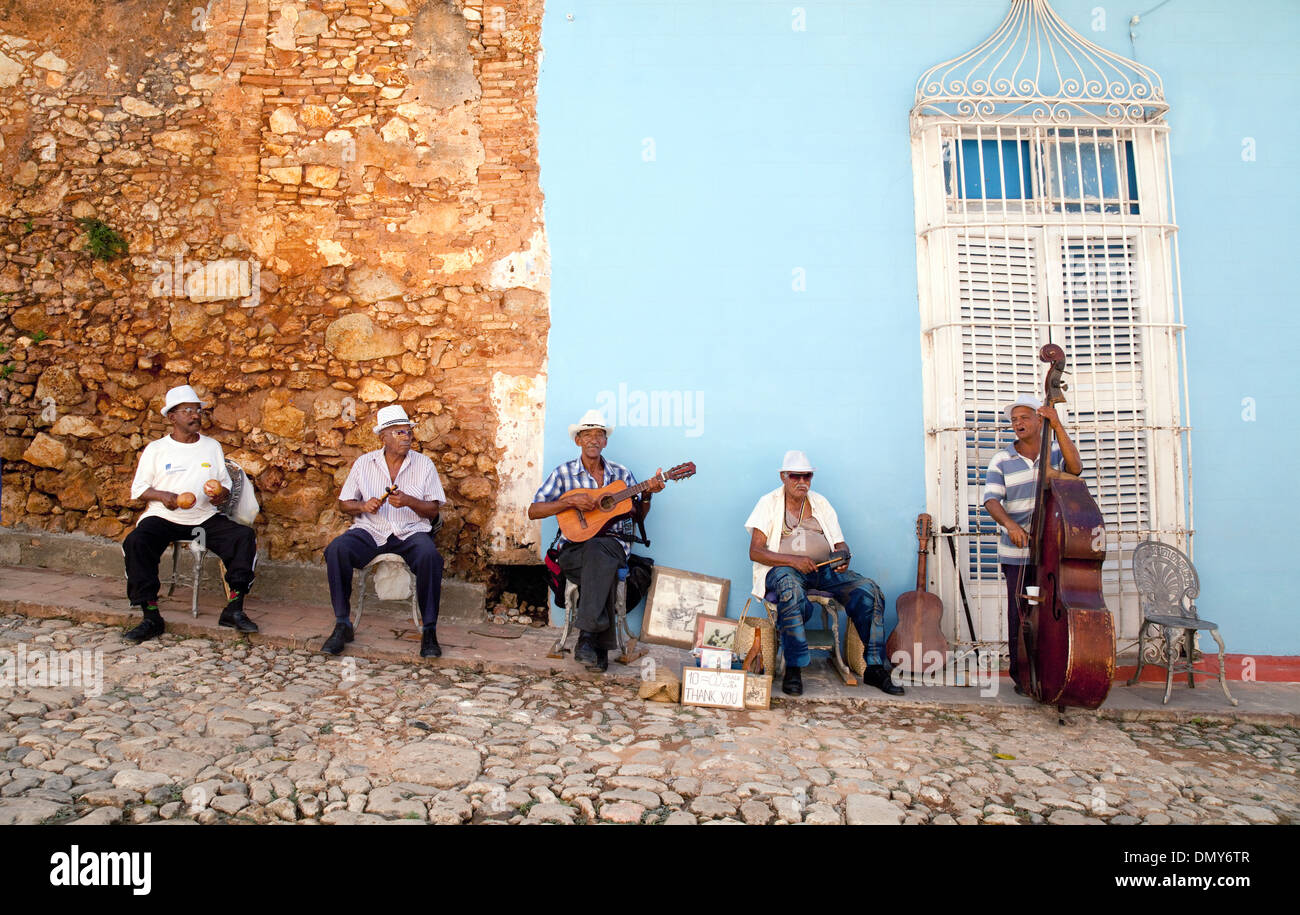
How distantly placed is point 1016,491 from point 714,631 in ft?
6.22

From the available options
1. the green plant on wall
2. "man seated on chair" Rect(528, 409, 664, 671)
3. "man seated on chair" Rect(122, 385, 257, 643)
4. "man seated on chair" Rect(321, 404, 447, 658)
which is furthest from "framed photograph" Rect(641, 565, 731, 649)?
the green plant on wall

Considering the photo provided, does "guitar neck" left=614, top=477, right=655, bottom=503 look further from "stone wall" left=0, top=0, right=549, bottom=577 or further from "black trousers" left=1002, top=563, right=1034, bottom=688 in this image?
"black trousers" left=1002, top=563, right=1034, bottom=688

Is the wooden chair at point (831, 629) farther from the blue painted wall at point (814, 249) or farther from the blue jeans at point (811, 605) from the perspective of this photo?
the blue painted wall at point (814, 249)

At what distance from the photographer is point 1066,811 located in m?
3.38

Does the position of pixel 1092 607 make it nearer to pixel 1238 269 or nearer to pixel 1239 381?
pixel 1239 381

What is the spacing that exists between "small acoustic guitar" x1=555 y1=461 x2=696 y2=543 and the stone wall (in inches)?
30.5

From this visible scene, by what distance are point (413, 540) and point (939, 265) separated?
3.68 metres

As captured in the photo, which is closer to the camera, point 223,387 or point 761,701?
point 761,701

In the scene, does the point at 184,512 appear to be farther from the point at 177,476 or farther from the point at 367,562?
the point at 367,562

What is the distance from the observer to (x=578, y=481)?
527cm

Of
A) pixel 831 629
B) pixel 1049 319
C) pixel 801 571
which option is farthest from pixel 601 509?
pixel 1049 319

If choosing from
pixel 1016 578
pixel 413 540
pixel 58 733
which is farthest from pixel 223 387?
pixel 1016 578
